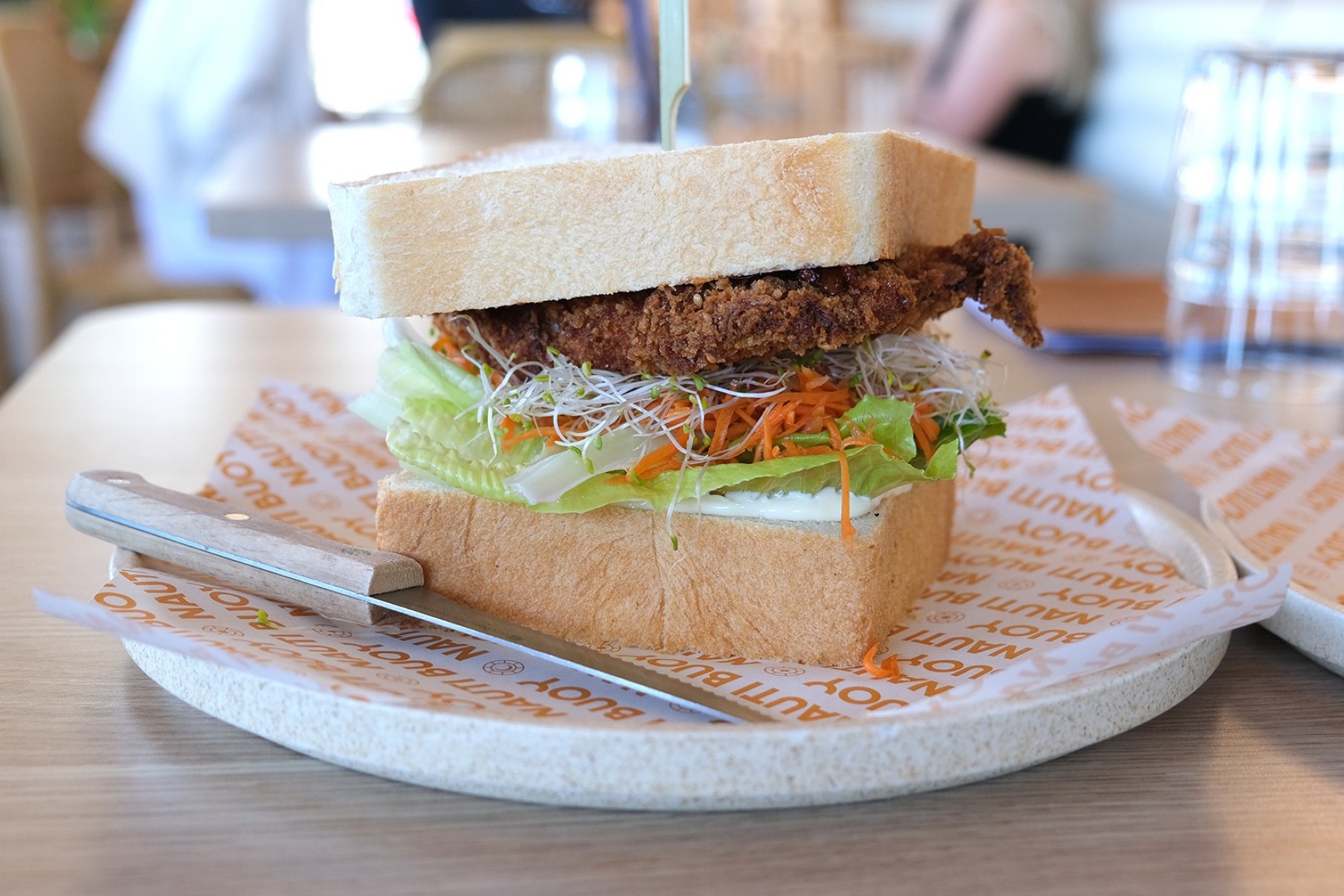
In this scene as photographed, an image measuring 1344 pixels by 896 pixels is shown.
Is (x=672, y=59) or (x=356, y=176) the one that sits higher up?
(x=672, y=59)

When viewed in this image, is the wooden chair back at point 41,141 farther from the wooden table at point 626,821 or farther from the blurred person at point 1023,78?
the wooden table at point 626,821

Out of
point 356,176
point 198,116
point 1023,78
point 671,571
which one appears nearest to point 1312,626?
point 671,571

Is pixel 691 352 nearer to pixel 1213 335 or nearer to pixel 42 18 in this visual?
pixel 1213 335

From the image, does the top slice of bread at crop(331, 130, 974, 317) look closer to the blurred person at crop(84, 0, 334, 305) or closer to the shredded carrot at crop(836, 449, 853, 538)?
the shredded carrot at crop(836, 449, 853, 538)

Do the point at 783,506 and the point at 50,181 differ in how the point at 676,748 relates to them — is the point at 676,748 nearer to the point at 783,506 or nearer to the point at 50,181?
the point at 783,506

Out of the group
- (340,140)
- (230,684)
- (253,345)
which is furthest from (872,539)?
(340,140)

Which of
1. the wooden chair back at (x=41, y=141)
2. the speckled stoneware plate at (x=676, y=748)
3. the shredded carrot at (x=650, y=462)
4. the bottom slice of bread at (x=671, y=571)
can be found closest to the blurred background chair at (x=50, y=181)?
the wooden chair back at (x=41, y=141)

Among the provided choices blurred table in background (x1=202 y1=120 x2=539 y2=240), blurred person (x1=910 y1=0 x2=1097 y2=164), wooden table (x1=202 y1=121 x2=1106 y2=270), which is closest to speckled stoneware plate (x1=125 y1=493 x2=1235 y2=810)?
blurred table in background (x1=202 y1=120 x2=539 y2=240)
